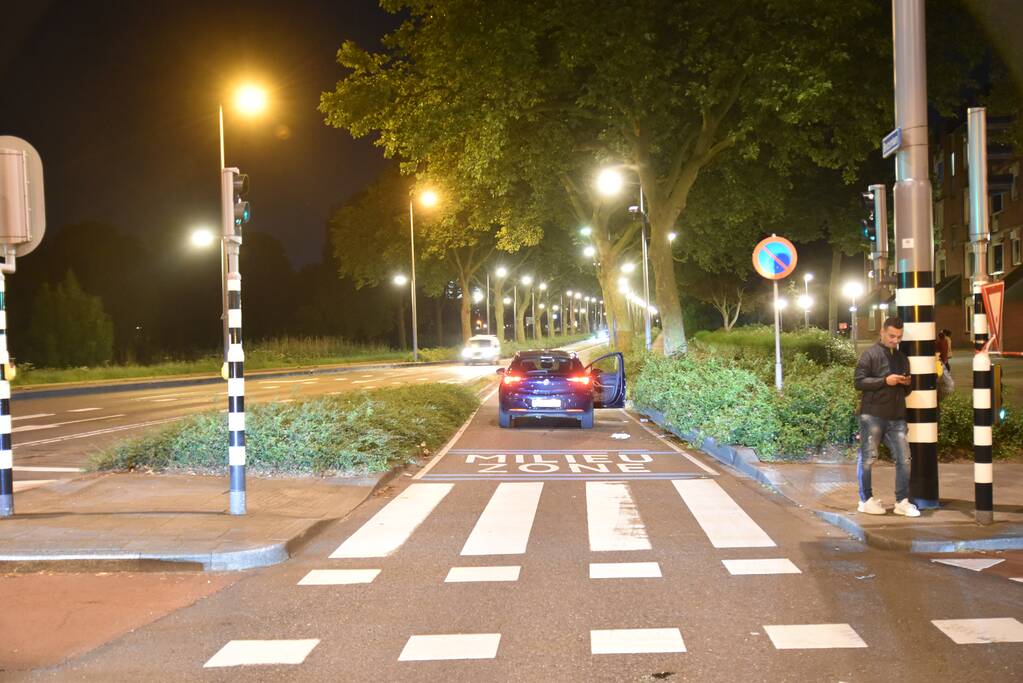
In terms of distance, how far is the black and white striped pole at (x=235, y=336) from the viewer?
9008mm

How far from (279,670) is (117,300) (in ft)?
279

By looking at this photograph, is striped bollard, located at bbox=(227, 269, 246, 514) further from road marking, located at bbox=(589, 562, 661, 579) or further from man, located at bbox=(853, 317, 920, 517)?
man, located at bbox=(853, 317, 920, 517)

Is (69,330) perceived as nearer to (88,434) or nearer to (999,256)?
(88,434)

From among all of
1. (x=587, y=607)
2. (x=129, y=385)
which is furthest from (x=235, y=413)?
(x=129, y=385)

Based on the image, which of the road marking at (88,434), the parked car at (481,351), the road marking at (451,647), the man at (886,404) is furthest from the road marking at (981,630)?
the parked car at (481,351)

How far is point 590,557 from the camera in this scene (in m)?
7.57

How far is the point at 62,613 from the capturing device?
20.5ft

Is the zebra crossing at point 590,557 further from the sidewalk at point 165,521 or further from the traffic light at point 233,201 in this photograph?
the traffic light at point 233,201

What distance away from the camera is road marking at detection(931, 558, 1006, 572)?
7.07 m

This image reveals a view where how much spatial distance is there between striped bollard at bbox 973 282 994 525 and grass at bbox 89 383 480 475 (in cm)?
690

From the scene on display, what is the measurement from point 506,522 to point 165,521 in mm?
3149

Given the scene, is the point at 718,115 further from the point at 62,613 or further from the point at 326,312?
the point at 326,312

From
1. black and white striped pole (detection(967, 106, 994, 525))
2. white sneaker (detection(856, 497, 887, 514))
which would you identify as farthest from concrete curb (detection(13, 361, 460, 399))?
black and white striped pole (detection(967, 106, 994, 525))

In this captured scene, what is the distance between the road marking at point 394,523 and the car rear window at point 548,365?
22.3ft
